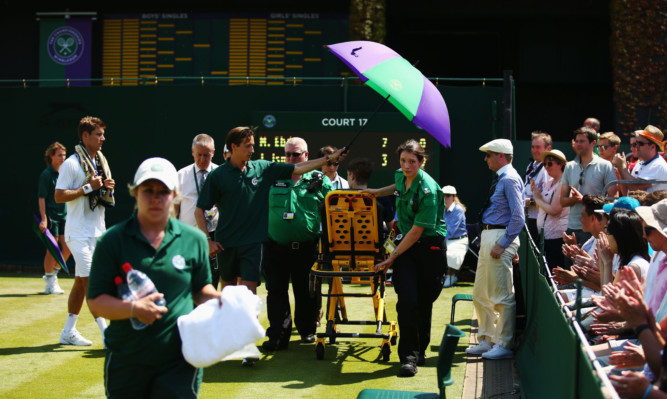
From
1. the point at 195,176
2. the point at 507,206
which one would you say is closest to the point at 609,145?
the point at 507,206

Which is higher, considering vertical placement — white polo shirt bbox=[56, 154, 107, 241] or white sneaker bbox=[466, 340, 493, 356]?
white polo shirt bbox=[56, 154, 107, 241]

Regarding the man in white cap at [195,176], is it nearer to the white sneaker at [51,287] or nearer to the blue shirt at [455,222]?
the white sneaker at [51,287]

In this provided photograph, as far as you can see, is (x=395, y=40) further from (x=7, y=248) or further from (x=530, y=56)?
(x=7, y=248)

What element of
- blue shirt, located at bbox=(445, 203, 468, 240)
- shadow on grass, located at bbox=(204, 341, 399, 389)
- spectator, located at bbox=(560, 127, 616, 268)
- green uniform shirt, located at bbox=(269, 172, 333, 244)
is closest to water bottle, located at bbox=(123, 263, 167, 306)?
shadow on grass, located at bbox=(204, 341, 399, 389)

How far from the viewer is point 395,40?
65.7ft

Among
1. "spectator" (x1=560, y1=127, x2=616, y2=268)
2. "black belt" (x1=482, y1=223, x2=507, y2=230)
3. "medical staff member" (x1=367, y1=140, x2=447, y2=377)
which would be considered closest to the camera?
"medical staff member" (x1=367, y1=140, x2=447, y2=377)

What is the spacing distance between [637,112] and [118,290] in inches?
566

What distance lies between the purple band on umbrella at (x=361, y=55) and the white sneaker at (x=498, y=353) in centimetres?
291

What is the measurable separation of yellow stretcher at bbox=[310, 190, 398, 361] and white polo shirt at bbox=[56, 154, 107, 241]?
2291 mm

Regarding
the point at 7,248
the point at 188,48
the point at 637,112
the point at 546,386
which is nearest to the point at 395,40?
the point at 188,48

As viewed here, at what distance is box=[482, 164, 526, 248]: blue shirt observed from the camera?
25.8 feet

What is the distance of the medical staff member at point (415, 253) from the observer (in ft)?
24.7

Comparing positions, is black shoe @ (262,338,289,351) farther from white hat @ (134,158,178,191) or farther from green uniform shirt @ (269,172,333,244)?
white hat @ (134,158,178,191)

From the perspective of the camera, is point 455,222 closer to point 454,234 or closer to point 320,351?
point 454,234
